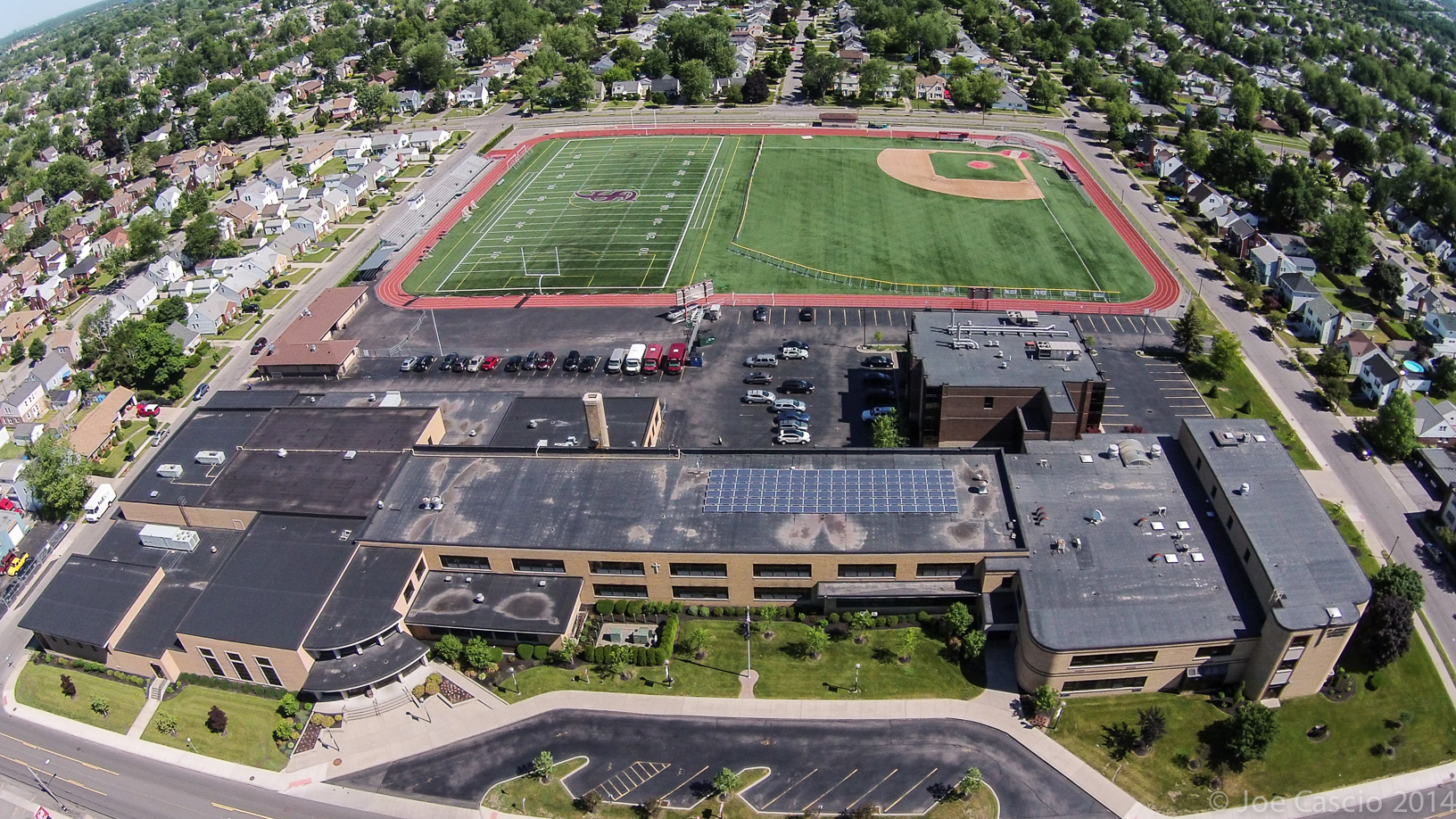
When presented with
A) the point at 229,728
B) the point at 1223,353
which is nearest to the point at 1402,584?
the point at 1223,353

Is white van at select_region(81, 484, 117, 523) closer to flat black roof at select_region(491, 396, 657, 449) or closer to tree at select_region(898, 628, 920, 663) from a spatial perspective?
flat black roof at select_region(491, 396, 657, 449)

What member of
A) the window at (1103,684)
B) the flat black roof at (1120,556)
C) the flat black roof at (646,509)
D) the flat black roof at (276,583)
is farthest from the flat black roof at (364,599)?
the window at (1103,684)

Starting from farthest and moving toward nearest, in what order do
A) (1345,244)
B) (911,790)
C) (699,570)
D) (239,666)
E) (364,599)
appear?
(1345,244)
(699,570)
(364,599)
(239,666)
(911,790)

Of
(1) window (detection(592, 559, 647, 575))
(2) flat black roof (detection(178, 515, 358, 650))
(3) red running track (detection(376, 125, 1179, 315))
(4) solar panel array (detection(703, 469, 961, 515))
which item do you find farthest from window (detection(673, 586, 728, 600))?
(3) red running track (detection(376, 125, 1179, 315))

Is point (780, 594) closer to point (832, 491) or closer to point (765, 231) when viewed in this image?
point (832, 491)

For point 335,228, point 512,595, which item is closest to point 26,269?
point 335,228

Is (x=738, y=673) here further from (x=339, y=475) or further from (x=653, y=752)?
(x=339, y=475)
